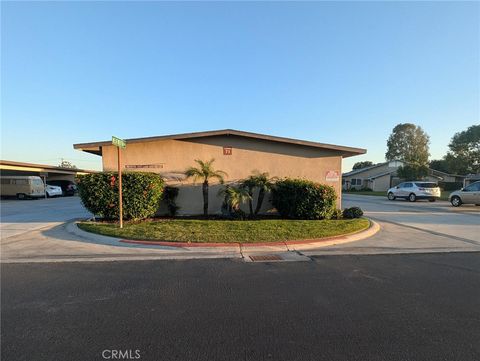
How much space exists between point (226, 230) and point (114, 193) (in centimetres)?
448

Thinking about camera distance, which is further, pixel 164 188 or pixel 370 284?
pixel 164 188

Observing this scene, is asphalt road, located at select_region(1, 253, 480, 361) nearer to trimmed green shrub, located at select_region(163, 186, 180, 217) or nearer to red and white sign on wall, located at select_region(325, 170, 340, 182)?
trimmed green shrub, located at select_region(163, 186, 180, 217)

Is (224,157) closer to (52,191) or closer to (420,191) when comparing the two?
(420,191)

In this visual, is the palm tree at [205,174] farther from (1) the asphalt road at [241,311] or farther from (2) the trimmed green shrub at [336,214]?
(1) the asphalt road at [241,311]

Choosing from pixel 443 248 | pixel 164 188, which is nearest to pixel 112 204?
pixel 164 188

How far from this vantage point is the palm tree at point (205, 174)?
1218cm

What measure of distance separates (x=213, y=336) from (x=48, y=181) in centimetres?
4560

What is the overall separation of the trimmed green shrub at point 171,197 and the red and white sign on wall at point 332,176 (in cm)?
688

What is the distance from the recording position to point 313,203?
1131 cm

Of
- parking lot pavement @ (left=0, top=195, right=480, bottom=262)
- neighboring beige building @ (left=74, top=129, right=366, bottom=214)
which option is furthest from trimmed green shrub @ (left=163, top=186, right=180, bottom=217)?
parking lot pavement @ (left=0, top=195, right=480, bottom=262)

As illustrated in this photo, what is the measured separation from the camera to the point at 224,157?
13109 millimetres

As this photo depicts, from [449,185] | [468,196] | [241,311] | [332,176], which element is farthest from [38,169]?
[449,185]

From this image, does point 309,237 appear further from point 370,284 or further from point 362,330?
point 362,330

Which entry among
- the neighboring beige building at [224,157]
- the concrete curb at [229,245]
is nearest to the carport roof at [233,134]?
the neighboring beige building at [224,157]
